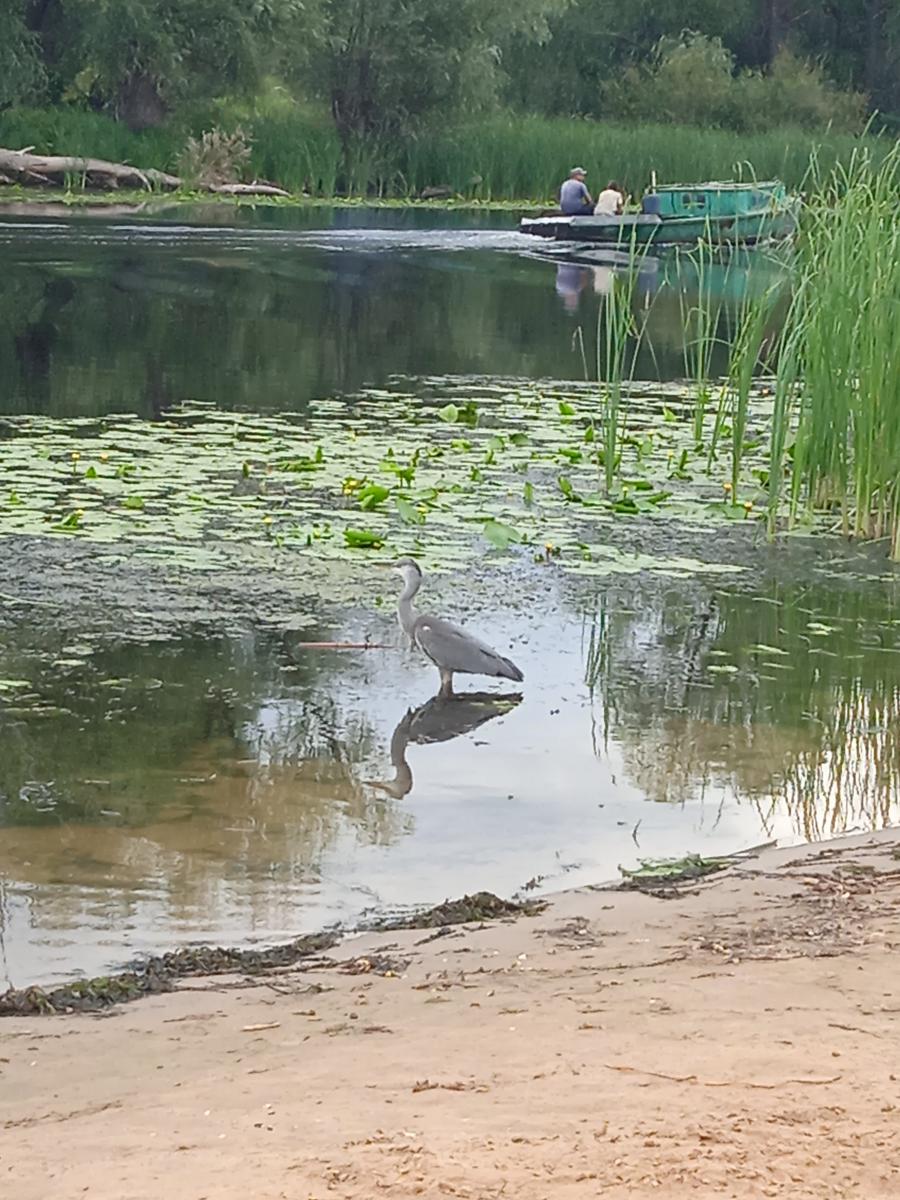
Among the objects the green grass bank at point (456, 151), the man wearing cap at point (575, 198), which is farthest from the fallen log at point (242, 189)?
the man wearing cap at point (575, 198)

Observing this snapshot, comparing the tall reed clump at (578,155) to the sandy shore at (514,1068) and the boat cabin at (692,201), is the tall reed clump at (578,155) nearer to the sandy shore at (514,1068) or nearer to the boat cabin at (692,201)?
the boat cabin at (692,201)

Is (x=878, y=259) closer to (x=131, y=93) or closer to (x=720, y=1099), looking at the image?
(x=720, y=1099)

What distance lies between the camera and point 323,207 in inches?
1438

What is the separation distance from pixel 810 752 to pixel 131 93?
1405 inches

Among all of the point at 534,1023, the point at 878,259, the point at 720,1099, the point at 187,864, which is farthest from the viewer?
the point at 878,259

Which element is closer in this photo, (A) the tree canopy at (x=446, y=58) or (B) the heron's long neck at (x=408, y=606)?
(B) the heron's long neck at (x=408, y=606)

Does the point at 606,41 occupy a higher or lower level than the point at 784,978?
higher

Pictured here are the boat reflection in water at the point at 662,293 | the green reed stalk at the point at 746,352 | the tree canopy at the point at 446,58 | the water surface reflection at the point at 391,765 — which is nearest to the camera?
the water surface reflection at the point at 391,765

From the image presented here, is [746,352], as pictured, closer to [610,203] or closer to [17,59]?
[610,203]

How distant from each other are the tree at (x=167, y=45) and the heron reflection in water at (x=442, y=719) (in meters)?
32.1

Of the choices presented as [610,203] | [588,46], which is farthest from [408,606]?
[588,46]

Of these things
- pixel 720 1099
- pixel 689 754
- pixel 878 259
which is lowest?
pixel 689 754

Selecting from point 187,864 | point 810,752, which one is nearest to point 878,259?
point 810,752

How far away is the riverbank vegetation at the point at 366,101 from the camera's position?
37438 millimetres
